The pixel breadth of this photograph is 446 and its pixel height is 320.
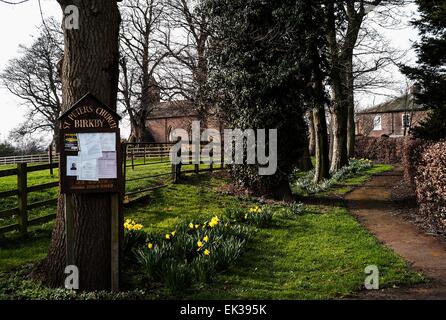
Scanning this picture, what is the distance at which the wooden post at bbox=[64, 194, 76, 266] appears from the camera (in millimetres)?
5418

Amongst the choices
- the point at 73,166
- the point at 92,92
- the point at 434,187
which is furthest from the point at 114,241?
the point at 434,187

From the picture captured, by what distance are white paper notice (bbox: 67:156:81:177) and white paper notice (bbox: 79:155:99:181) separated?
0.06 meters

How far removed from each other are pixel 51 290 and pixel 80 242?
2.28 ft

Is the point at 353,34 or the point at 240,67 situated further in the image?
the point at 353,34

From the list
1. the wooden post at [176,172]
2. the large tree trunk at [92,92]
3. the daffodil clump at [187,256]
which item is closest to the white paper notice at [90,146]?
the large tree trunk at [92,92]

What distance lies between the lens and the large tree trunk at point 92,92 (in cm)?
554

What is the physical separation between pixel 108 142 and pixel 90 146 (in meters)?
0.24

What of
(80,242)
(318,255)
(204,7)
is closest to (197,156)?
(204,7)

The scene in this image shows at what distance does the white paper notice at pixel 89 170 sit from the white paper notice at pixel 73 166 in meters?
0.06

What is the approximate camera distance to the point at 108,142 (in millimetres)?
5484

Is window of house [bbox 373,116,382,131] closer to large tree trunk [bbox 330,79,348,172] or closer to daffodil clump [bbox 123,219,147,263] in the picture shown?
large tree trunk [bbox 330,79,348,172]

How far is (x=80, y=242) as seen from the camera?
5523 millimetres

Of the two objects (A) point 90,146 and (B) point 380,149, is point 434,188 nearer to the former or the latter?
(A) point 90,146
